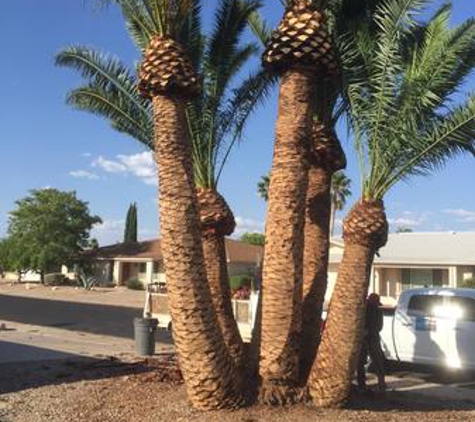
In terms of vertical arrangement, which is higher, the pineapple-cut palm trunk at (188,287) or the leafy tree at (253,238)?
the leafy tree at (253,238)

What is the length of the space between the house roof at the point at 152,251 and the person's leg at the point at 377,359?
43417mm

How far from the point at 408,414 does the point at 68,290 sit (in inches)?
1808

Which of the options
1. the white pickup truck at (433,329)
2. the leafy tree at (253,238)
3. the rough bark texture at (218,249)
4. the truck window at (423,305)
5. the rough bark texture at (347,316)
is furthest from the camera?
the leafy tree at (253,238)

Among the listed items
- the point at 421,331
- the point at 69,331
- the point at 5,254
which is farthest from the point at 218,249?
the point at 5,254

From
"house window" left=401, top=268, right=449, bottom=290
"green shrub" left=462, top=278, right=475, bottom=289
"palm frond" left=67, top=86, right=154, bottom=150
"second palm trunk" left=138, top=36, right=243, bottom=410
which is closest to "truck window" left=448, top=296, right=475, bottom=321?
"second palm trunk" left=138, top=36, right=243, bottom=410

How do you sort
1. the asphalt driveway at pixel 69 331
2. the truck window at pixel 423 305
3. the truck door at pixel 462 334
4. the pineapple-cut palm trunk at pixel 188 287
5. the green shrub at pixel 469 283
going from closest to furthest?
the pineapple-cut palm trunk at pixel 188 287, the truck door at pixel 462 334, the truck window at pixel 423 305, the asphalt driveway at pixel 69 331, the green shrub at pixel 469 283

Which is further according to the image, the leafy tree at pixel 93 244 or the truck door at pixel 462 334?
the leafy tree at pixel 93 244

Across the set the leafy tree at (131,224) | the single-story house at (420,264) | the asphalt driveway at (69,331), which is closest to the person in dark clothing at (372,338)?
the asphalt driveway at (69,331)

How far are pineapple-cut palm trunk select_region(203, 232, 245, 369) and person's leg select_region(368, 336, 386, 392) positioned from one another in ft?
7.28

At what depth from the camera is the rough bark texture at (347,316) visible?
923 centimetres

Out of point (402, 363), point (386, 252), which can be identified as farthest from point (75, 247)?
point (402, 363)

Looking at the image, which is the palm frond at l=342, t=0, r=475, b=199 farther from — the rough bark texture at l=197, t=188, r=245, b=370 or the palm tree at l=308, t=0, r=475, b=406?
the rough bark texture at l=197, t=188, r=245, b=370

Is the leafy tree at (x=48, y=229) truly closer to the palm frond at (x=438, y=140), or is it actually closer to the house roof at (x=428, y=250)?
the house roof at (x=428, y=250)

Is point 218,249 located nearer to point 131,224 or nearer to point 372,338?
point 372,338
